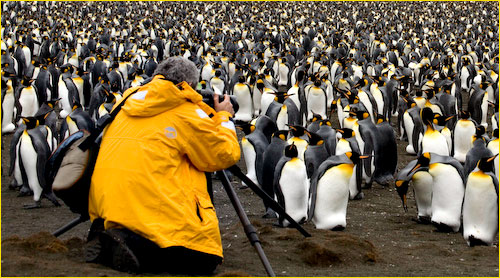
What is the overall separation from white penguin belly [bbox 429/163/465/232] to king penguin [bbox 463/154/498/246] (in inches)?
12.8

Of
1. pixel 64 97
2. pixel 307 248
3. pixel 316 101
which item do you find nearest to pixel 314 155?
pixel 307 248

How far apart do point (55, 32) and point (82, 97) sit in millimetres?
10091

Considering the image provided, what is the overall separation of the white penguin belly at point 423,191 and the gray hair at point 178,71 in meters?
2.63

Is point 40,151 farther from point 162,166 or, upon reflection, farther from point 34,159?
point 162,166

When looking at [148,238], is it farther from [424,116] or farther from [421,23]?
[421,23]

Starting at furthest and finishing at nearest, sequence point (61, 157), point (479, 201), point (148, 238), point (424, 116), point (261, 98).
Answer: point (261, 98) < point (424, 116) < point (479, 201) < point (61, 157) < point (148, 238)

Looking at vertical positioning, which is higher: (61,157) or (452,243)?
(61,157)

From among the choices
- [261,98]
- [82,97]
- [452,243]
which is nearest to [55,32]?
[82,97]

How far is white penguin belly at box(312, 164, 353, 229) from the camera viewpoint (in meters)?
4.94

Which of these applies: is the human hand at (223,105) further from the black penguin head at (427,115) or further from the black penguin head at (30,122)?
the black penguin head at (427,115)

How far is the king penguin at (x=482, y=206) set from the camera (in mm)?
4559

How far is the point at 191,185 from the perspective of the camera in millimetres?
3029

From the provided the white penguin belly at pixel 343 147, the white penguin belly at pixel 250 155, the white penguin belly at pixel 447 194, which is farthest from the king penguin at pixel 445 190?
the white penguin belly at pixel 250 155

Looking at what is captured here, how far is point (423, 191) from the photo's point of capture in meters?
5.30
